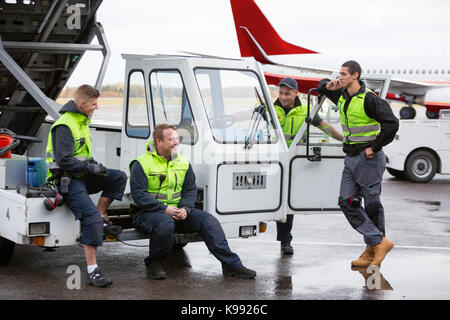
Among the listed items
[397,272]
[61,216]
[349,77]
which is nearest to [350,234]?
[397,272]

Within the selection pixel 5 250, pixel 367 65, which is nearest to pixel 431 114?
pixel 367 65

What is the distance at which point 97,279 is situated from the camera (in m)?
6.33

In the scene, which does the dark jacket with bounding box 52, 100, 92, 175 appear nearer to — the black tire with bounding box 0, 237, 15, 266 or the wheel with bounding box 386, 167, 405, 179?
the black tire with bounding box 0, 237, 15, 266

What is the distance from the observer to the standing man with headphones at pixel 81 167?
6223mm

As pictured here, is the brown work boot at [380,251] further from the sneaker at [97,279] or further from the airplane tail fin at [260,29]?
the airplane tail fin at [260,29]

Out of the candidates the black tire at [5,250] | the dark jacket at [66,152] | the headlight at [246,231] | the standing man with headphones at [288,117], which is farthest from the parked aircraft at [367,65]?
the dark jacket at [66,152]

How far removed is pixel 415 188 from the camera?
1446cm

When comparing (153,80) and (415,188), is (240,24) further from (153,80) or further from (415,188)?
(153,80)

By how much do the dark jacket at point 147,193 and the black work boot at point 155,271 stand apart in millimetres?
525

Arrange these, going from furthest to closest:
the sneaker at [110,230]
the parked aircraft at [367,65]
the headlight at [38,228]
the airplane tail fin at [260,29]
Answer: the airplane tail fin at [260,29], the parked aircraft at [367,65], the sneaker at [110,230], the headlight at [38,228]

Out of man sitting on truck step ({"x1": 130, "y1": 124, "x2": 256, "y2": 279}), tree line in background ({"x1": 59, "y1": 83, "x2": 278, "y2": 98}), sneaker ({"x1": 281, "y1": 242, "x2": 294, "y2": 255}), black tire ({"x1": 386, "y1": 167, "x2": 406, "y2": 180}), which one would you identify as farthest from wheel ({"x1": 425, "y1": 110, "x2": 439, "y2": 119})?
man sitting on truck step ({"x1": 130, "y1": 124, "x2": 256, "y2": 279})

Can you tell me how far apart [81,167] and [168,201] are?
0.94 m

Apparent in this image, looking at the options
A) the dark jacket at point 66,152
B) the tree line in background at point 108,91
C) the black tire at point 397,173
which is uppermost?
the tree line in background at point 108,91
